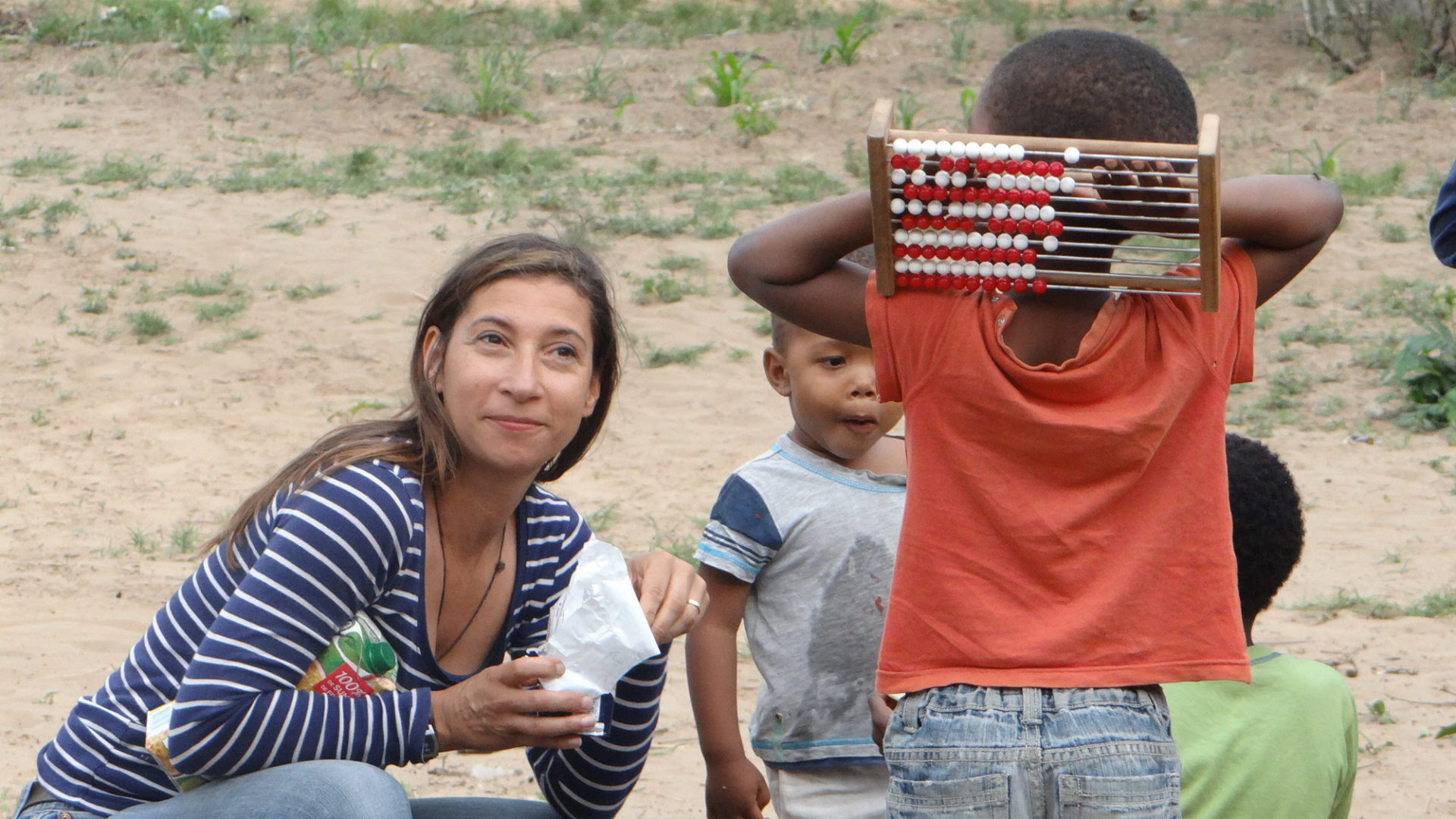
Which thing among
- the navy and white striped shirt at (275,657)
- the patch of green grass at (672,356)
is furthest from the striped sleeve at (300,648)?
the patch of green grass at (672,356)

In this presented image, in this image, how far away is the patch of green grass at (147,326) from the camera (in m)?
6.92

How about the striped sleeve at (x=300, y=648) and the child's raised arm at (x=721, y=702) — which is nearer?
the striped sleeve at (x=300, y=648)

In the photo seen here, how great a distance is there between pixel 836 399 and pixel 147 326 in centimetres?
519

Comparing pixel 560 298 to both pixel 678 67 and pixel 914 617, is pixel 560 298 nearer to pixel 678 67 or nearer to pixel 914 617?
pixel 914 617

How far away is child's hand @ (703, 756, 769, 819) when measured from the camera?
2496 millimetres

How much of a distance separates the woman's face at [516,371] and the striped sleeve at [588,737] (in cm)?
15

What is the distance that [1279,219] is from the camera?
1.81m

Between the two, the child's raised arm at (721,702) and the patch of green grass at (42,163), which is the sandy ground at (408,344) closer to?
the patch of green grass at (42,163)

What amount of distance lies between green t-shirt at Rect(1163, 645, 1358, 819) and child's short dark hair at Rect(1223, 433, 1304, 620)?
282 mm

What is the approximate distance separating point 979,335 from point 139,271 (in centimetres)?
661

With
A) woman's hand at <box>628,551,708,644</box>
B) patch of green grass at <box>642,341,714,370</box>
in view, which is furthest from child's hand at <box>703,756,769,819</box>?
patch of green grass at <box>642,341,714,370</box>

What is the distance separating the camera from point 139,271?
7.50 meters

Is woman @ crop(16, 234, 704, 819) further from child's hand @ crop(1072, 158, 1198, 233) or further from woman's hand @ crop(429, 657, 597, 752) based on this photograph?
child's hand @ crop(1072, 158, 1198, 233)

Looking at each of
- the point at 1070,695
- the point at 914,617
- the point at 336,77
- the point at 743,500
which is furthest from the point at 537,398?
the point at 336,77
